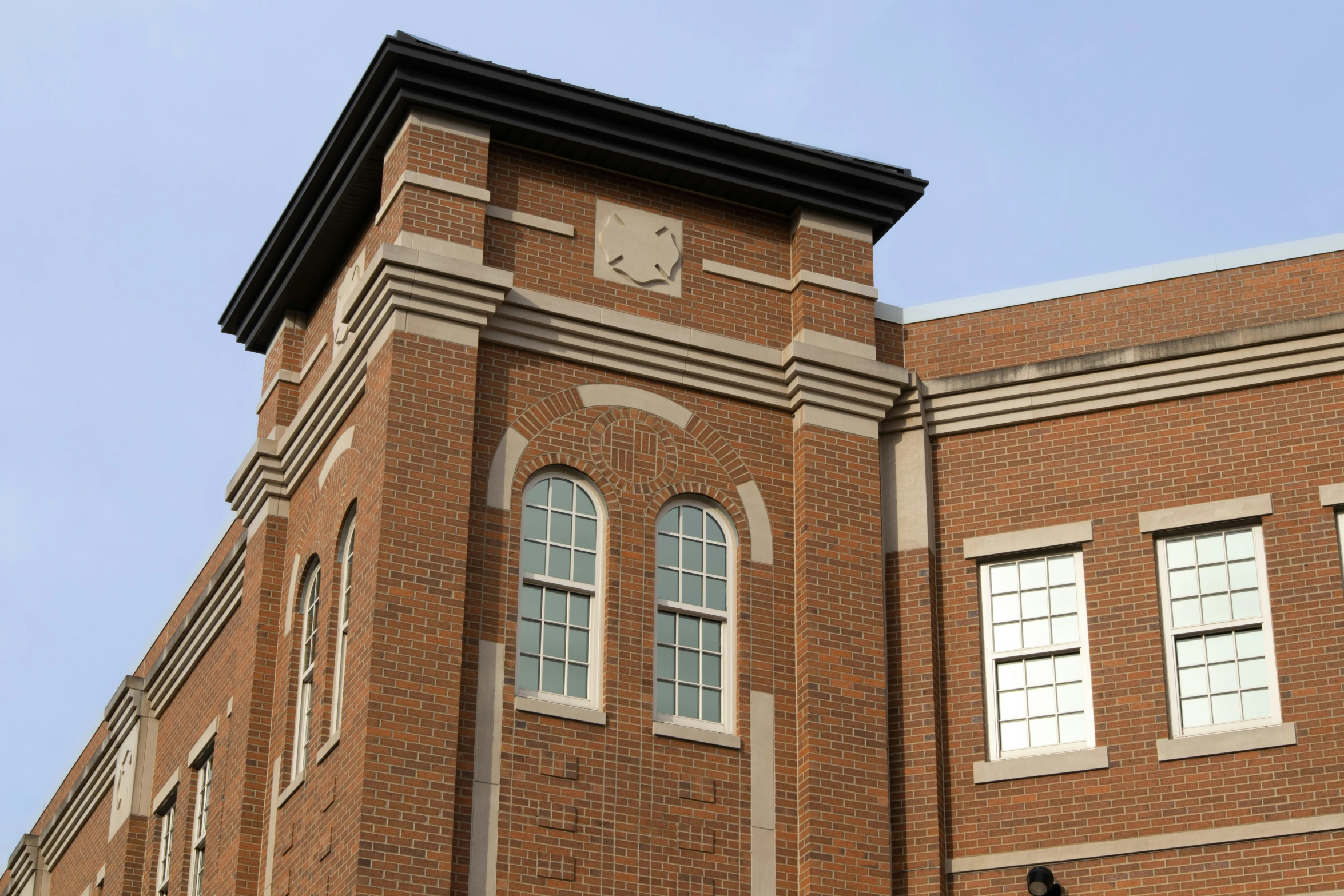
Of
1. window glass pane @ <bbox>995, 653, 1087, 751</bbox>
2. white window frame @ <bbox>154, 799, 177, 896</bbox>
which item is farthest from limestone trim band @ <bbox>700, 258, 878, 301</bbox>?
white window frame @ <bbox>154, 799, 177, 896</bbox>

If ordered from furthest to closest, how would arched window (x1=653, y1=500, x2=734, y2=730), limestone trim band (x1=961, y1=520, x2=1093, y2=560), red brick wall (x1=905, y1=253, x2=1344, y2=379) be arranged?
red brick wall (x1=905, y1=253, x2=1344, y2=379) < limestone trim band (x1=961, y1=520, x2=1093, y2=560) < arched window (x1=653, y1=500, x2=734, y2=730)

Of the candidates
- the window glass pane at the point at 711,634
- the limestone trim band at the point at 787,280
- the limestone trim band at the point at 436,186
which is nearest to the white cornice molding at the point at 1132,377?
the limestone trim band at the point at 787,280

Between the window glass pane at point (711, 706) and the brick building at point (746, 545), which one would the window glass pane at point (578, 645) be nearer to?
the brick building at point (746, 545)

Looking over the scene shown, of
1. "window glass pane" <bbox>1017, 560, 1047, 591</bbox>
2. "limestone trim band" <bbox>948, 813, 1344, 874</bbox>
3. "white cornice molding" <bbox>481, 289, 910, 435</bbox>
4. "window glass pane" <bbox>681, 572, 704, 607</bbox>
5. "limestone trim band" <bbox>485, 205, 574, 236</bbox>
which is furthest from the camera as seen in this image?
"window glass pane" <bbox>1017, 560, 1047, 591</bbox>

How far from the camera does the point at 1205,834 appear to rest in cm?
1823

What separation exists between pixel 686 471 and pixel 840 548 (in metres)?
1.73

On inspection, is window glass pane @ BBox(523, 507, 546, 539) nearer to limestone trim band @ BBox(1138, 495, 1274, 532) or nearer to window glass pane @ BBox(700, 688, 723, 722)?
window glass pane @ BBox(700, 688, 723, 722)

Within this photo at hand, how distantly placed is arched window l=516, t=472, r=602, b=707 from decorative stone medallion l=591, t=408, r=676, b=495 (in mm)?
382

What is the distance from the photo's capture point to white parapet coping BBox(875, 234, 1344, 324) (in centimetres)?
2048

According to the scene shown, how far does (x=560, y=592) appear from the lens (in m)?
18.7

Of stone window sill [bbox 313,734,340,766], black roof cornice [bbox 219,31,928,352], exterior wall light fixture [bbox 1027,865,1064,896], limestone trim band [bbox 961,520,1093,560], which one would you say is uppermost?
black roof cornice [bbox 219,31,928,352]

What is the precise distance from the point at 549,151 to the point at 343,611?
16.8ft

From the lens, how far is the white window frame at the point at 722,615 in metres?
18.8

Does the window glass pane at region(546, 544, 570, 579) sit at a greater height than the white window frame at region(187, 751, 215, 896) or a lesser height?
greater
